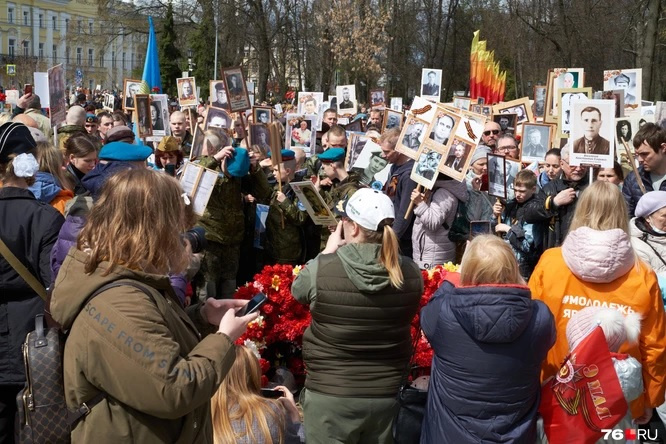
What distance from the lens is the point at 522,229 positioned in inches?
249

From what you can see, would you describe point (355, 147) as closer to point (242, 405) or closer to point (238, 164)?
point (238, 164)

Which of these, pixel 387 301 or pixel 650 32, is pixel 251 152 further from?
pixel 650 32

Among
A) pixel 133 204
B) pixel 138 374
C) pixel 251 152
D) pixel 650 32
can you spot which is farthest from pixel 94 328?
pixel 650 32

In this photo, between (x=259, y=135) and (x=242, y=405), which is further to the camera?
(x=259, y=135)

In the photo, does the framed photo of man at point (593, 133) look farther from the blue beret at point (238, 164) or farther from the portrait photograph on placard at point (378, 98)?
the portrait photograph on placard at point (378, 98)

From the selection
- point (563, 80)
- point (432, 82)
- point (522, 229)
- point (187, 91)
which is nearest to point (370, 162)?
point (522, 229)

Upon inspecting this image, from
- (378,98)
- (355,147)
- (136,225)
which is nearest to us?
(136,225)

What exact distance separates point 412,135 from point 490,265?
3.25 metres

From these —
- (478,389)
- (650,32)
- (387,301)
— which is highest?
(650,32)

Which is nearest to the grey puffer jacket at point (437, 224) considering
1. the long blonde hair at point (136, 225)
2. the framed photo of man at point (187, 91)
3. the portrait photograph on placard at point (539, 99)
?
the long blonde hair at point (136, 225)

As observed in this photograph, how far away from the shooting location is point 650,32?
70.0 ft

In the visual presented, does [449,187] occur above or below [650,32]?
below

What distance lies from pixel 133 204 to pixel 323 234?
4.89 m

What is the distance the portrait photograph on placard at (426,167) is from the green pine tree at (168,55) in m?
38.9
